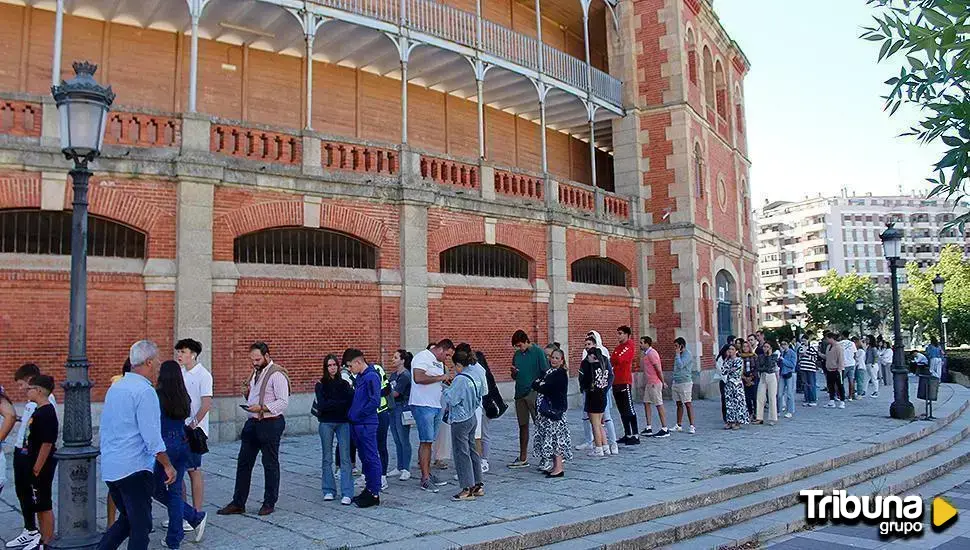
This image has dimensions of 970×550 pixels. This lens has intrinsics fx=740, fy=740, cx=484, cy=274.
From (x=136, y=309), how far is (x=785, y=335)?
129 ft

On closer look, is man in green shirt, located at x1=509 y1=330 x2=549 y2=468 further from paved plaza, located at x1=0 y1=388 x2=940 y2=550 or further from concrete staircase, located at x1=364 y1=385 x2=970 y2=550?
concrete staircase, located at x1=364 y1=385 x2=970 y2=550

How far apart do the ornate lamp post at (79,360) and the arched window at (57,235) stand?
224 inches

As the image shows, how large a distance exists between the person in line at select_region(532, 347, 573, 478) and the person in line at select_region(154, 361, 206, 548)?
14.0 feet

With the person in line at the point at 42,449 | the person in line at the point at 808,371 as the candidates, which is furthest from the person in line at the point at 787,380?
the person in line at the point at 42,449

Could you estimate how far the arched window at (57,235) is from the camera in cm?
1088

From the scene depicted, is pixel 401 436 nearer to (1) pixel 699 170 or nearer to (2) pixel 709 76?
(1) pixel 699 170

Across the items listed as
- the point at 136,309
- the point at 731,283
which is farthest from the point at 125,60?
the point at 731,283

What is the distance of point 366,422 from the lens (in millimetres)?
7832

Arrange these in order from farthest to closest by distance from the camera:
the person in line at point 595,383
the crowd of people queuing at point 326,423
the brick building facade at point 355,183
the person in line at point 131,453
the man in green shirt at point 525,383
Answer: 1. the brick building facade at point 355,183
2. the person in line at point 595,383
3. the man in green shirt at point 525,383
4. the crowd of people queuing at point 326,423
5. the person in line at point 131,453

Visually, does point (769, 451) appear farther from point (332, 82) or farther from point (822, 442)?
point (332, 82)

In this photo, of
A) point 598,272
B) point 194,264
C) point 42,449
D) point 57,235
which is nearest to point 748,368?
point 598,272

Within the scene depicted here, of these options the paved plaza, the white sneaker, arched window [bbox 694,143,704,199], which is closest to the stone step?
the paved plaza

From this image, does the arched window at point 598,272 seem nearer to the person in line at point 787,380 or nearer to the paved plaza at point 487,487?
the person in line at point 787,380

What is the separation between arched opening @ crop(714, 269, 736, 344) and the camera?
75.1 feet
